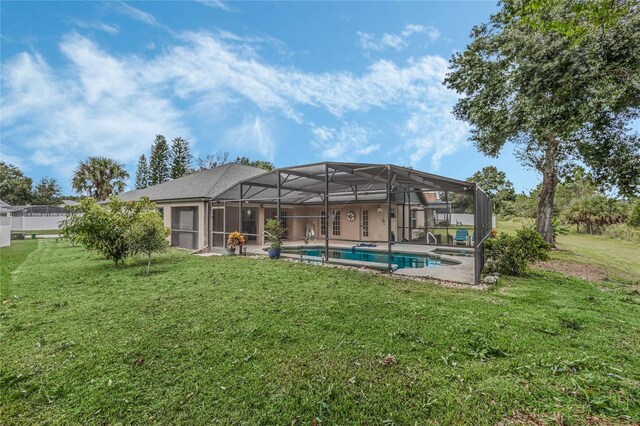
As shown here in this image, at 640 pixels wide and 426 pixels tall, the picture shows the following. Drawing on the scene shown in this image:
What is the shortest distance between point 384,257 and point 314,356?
10809 mm

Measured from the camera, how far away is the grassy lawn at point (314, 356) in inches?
101

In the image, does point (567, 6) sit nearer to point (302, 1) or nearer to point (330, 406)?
point (330, 406)

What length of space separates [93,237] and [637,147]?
58.0ft

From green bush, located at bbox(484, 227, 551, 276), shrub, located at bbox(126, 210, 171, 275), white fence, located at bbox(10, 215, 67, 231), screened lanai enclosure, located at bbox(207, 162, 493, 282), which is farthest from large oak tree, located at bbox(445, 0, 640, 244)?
white fence, located at bbox(10, 215, 67, 231)

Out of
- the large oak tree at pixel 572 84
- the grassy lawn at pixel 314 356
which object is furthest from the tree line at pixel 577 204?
the grassy lawn at pixel 314 356

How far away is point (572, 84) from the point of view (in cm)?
580

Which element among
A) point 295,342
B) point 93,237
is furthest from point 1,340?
point 93,237

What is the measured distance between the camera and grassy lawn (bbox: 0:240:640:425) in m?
2.55

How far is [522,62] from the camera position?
694cm

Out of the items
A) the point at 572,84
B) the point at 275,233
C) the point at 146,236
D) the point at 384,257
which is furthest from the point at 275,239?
the point at 572,84

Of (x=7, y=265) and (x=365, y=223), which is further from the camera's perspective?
(x=365, y=223)

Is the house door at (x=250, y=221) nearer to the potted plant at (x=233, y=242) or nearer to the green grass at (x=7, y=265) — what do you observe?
the potted plant at (x=233, y=242)

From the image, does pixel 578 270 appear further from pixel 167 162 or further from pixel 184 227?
pixel 167 162

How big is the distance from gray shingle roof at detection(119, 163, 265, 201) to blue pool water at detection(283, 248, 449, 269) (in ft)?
16.1
